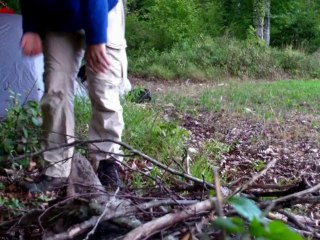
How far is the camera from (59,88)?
3.81 metres

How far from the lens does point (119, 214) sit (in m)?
2.31

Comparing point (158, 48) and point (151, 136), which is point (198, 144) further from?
point (158, 48)

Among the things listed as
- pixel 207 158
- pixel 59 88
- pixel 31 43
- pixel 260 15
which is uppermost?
pixel 31 43

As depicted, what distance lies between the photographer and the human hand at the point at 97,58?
3635 mm

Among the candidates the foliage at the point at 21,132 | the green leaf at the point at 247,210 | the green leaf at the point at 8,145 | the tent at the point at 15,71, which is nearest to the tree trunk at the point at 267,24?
the tent at the point at 15,71

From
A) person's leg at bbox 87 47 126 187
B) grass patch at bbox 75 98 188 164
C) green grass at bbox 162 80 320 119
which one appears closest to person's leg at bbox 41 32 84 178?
person's leg at bbox 87 47 126 187

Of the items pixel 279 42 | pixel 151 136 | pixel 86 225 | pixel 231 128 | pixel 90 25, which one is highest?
pixel 90 25

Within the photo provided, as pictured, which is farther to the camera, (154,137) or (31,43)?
(154,137)

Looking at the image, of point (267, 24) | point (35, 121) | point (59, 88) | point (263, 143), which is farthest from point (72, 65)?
point (267, 24)

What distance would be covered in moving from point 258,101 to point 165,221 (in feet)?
27.3

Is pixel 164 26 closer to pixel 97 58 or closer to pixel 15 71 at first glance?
pixel 15 71

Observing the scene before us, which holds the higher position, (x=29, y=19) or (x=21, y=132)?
(x=29, y=19)

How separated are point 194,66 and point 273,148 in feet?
36.3

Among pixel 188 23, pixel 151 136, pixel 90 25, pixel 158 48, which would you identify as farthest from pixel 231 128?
pixel 188 23
